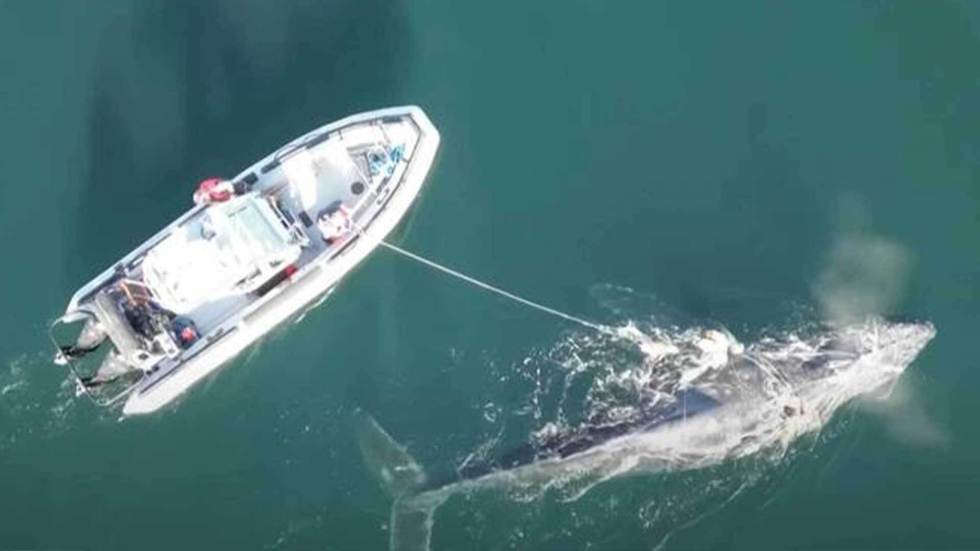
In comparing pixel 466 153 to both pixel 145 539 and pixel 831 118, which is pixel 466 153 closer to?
pixel 831 118

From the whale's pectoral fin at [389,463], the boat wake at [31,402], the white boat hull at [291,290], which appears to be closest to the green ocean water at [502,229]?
the boat wake at [31,402]

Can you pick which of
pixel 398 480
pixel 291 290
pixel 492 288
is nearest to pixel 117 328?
pixel 291 290

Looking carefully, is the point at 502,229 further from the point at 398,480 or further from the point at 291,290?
the point at 398,480

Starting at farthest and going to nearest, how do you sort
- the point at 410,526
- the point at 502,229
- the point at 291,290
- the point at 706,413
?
the point at 502,229 → the point at 706,413 → the point at 291,290 → the point at 410,526

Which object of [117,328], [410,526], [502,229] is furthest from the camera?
[502,229]

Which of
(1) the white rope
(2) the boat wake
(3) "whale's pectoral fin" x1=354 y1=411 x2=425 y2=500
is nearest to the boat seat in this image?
(2) the boat wake

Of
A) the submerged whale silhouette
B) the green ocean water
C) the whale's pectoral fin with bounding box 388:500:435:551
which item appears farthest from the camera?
the submerged whale silhouette

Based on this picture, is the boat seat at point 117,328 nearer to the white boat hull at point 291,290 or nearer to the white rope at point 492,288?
the white boat hull at point 291,290

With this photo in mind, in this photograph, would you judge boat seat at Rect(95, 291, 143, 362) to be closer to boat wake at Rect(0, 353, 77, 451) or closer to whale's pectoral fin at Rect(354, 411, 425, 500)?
boat wake at Rect(0, 353, 77, 451)
